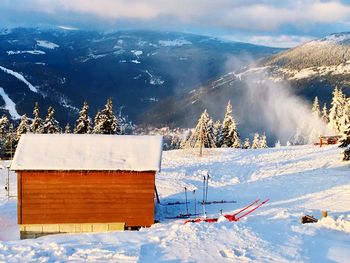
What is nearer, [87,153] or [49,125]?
[87,153]

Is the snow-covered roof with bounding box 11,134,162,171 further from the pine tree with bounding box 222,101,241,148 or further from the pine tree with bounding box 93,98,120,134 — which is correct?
the pine tree with bounding box 222,101,241,148

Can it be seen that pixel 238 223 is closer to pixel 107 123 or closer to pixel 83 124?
pixel 107 123

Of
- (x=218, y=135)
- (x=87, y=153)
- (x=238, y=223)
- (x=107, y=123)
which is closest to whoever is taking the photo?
(x=238, y=223)

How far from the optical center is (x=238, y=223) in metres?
20.5

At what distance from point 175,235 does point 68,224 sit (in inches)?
354

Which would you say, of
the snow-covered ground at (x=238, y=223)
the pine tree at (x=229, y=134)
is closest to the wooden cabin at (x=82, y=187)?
the snow-covered ground at (x=238, y=223)

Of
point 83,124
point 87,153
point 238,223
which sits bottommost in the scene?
point 238,223

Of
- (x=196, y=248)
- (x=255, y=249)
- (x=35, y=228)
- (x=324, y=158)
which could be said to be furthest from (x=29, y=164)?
(x=324, y=158)

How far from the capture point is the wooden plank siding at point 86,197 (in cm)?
2483

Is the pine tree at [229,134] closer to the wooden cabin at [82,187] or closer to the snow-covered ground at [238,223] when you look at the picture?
the snow-covered ground at [238,223]

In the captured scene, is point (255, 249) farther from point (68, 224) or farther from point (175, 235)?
point (68, 224)

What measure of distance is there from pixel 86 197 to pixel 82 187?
60 cm

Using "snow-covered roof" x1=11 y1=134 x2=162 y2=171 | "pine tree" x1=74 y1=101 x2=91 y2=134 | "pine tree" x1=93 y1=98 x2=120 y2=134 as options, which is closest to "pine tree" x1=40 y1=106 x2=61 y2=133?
"pine tree" x1=74 y1=101 x2=91 y2=134

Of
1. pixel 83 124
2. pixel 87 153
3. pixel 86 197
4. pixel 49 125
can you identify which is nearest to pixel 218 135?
pixel 83 124
